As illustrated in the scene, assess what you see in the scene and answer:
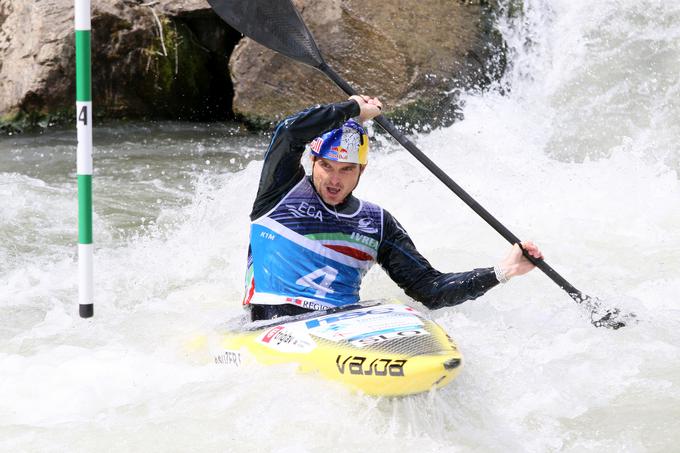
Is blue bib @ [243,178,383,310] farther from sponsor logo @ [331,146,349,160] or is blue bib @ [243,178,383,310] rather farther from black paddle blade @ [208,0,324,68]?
black paddle blade @ [208,0,324,68]

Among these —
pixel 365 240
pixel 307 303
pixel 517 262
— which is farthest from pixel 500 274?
pixel 307 303

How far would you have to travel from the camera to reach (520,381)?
3711 millimetres

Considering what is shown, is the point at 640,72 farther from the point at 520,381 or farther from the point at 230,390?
the point at 230,390

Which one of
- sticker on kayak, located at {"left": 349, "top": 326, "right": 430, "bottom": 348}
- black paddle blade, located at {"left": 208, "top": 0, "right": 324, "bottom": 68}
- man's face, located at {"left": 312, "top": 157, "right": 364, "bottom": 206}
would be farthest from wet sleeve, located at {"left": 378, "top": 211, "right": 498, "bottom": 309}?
black paddle blade, located at {"left": 208, "top": 0, "right": 324, "bottom": 68}

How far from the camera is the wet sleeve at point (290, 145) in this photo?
3.69 meters

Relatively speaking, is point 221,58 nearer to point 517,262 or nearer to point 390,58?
point 390,58

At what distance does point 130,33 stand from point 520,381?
6.64m

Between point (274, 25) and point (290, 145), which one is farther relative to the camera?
point (274, 25)

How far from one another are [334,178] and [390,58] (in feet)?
16.5

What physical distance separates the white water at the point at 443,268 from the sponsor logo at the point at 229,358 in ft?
0.19

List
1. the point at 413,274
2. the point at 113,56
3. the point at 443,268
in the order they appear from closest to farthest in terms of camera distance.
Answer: the point at 413,274 < the point at 443,268 < the point at 113,56

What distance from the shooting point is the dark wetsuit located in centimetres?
371

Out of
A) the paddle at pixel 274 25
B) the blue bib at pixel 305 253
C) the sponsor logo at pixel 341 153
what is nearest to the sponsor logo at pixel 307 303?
the blue bib at pixel 305 253

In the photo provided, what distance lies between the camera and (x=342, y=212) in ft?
12.7
